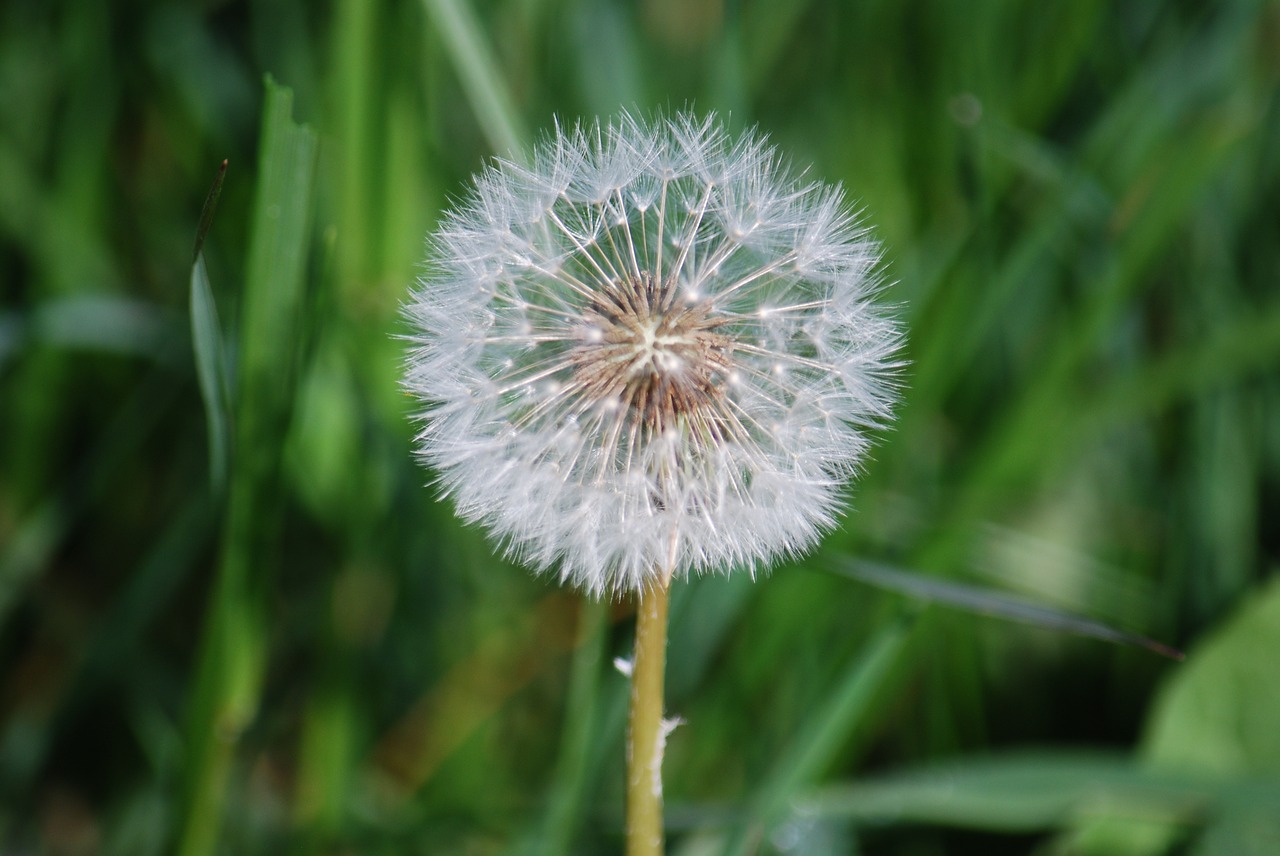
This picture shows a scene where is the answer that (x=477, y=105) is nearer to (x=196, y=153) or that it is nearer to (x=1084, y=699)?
(x=196, y=153)

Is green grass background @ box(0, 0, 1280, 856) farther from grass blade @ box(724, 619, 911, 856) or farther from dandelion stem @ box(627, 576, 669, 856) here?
dandelion stem @ box(627, 576, 669, 856)

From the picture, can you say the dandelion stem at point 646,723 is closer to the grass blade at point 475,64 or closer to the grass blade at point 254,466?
the grass blade at point 254,466

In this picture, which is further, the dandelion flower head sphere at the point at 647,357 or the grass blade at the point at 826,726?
the grass blade at the point at 826,726

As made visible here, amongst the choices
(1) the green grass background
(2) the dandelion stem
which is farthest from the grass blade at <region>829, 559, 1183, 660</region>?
(2) the dandelion stem

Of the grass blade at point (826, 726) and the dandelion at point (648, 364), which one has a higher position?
the dandelion at point (648, 364)

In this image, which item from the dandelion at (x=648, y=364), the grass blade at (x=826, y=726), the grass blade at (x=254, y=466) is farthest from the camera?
the grass blade at (x=826, y=726)

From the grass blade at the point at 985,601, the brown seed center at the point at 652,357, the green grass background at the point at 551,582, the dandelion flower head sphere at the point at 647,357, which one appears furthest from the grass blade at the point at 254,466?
the grass blade at the point at 985,601

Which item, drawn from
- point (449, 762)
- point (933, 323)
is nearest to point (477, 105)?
point (933, 323)
